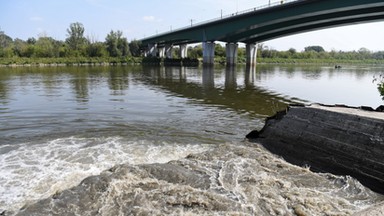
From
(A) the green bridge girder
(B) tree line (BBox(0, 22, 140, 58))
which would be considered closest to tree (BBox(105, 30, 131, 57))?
(B) tree line (BBox(0, 22, 140, 58))

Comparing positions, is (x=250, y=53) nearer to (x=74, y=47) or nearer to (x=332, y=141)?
(x=74, y=47)

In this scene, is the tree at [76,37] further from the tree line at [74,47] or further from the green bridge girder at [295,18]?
the green bridge girder at [295,18]

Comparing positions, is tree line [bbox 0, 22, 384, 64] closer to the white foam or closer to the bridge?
the bridge

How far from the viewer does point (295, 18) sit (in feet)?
153

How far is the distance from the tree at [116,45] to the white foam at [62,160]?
318 feet

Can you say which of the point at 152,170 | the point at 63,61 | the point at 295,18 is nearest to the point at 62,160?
the point at 152,170

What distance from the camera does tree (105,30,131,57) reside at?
104 m

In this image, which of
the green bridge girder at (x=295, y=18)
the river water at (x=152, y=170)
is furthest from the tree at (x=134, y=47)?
the river water at (x=152, y=170)

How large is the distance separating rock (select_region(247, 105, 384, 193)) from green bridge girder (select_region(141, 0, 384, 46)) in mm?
31239

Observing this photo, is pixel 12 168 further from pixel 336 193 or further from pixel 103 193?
pixel 336 193

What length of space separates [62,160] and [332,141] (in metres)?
8.09

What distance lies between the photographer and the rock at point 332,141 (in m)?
7.79

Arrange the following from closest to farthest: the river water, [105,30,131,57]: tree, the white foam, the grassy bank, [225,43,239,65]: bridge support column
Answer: the river water
the white foam
the grassy bank
[225,43,239,65]: bridge support column
[105,30,131,57]: tree

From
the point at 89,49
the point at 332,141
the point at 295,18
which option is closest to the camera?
the point at 332,141
